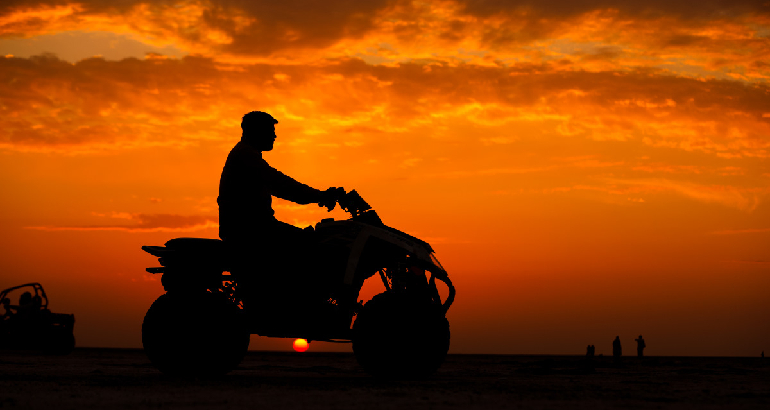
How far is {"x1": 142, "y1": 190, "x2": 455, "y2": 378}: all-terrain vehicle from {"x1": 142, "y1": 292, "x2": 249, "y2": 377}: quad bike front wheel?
0.01m

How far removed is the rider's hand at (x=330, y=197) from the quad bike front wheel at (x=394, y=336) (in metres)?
1.16

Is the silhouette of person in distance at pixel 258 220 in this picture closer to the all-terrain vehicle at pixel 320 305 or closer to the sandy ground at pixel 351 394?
the all-terrain vehicle at pixel 320 305

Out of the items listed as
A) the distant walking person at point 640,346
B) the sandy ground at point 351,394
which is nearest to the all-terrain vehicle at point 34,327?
the sandy ground at point 351,394

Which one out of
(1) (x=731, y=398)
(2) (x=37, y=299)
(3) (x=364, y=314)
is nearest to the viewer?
(1) (x=731, y=398)

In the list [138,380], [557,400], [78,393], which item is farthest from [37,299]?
[557,400]

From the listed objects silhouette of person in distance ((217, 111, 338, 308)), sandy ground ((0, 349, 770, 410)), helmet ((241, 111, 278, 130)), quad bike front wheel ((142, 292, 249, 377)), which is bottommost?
sandy ground ((0, 349, 770, 410))

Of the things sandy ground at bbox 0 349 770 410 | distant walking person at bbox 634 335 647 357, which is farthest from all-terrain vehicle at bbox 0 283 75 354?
distant walking person at bbox 634 335 647 357

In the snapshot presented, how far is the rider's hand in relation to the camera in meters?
10.0

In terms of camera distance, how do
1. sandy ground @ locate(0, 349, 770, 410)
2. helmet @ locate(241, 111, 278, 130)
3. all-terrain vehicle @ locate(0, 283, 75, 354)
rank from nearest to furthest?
1. sandy ground @ locate(0, 349, 770, 410)
2. helmet @ locate(241, 111, 278, 130)
3. all-terrain vehicle @ locate(0, 283, 75, 354)

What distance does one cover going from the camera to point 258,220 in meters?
9.79

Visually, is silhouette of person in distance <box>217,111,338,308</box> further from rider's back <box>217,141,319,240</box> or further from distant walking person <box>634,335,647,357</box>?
distant walking person <box>634,335,647,357</box>

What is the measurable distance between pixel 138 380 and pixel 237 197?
2.24 metres

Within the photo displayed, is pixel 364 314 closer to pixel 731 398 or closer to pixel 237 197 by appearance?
pixel 237 197

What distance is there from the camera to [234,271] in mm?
9984
